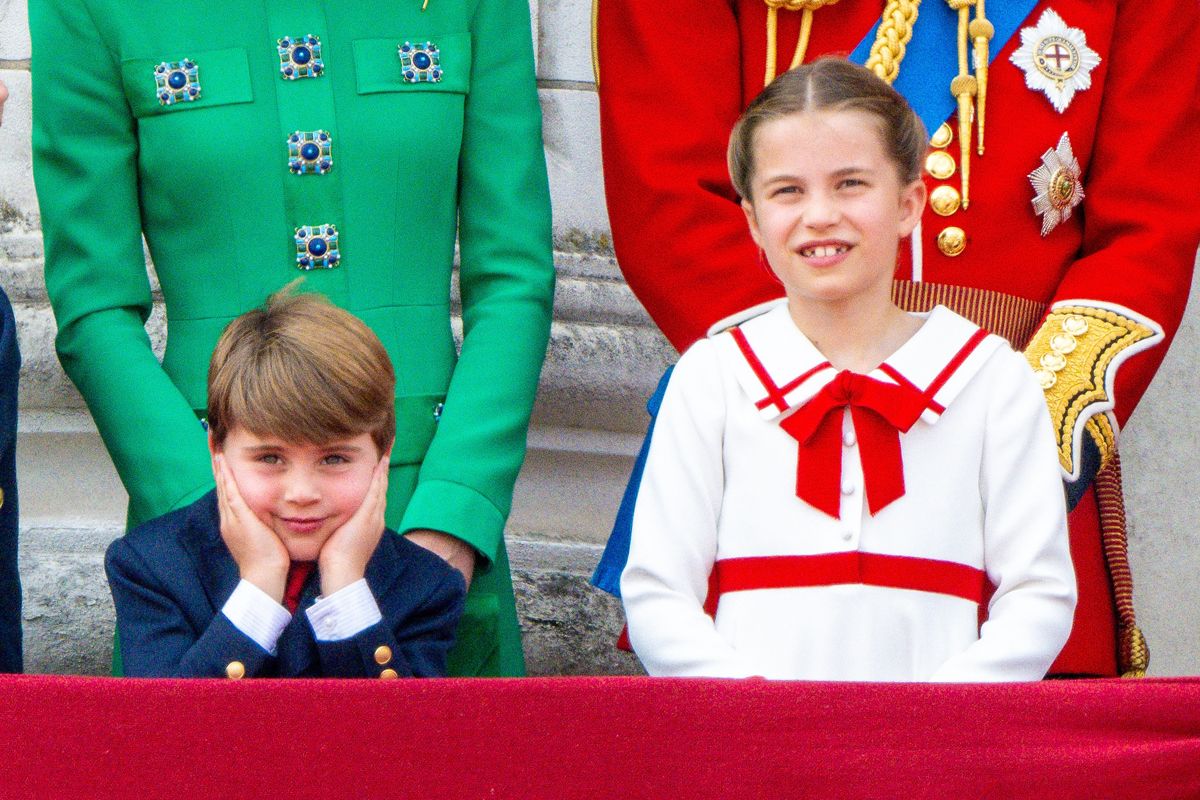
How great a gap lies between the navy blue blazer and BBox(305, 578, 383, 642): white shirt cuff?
0.04ft

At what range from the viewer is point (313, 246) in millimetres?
2305

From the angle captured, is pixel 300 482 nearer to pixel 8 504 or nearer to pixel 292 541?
pixel 292 541

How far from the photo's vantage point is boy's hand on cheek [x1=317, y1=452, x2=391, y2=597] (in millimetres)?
1970

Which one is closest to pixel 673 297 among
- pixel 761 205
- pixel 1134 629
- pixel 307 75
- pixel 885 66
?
pixel 761 205

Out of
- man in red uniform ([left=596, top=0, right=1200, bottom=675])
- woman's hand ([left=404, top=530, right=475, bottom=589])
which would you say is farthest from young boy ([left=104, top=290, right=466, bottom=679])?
man in red uniform ([left=596, top=0, right=1200, bottom=675])

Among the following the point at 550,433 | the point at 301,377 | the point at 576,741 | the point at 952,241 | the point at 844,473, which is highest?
the point at 952,241

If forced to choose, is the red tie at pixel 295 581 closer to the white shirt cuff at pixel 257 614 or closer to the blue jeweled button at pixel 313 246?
the white shirt cuff at pixel 257 614

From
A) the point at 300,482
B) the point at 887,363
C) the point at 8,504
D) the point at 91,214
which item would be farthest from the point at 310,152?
the point at 887,363

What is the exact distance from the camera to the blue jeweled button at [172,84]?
226cm

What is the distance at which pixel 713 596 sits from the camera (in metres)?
1.96

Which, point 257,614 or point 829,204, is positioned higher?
point 829,204

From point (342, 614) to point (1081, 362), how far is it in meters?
1.07

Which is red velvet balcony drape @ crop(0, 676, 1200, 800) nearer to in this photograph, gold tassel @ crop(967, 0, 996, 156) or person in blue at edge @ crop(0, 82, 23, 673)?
person in blue at edge @ crop(0, 82, 23, 673)

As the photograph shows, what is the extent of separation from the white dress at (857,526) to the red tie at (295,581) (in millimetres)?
446
